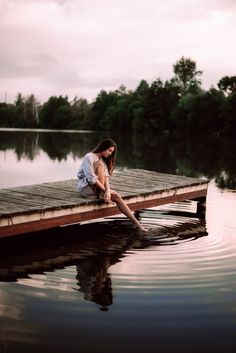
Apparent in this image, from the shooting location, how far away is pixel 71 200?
8977 millimetres

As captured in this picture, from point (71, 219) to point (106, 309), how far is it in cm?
334

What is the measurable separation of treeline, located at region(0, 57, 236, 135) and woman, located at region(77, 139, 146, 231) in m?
64.2

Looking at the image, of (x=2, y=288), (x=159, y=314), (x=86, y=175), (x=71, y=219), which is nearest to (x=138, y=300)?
(x=159, y=314)

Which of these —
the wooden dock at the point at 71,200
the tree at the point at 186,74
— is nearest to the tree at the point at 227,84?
the tree at the point at 186,74

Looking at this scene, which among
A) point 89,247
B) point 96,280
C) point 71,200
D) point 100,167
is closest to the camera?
point 96,280

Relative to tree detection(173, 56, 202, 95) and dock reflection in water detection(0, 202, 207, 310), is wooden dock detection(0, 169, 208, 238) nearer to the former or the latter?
dock reflection in water detection(0, 202, 207, 310)

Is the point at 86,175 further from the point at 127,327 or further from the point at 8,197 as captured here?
the point at 127,327

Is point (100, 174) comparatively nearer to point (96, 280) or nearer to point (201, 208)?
point (96, 280)

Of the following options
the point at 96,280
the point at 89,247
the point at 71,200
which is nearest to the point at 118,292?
the point at 96,280

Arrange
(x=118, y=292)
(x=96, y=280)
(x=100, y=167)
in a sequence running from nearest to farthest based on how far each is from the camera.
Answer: (x=118, y=292), (x=96, y=280), (x=100, y=167)

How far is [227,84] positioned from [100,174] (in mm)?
76962

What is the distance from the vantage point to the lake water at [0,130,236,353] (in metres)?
4.77

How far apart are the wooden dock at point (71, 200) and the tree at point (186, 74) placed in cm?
8605

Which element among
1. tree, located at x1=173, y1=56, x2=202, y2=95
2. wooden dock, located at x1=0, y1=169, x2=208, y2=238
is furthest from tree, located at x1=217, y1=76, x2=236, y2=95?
wooden dock, located at x1=0, y1=169, x2=208, y2=238
